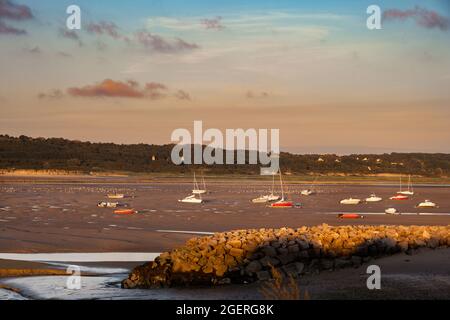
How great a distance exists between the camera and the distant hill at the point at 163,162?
6442 inches

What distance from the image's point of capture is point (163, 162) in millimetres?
176500

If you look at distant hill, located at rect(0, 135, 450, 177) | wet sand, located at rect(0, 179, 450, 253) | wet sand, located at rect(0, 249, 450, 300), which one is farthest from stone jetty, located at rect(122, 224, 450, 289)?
distant hill, located at rect(0, 135, 450, 177)

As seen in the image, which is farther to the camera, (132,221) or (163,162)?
(163,162)

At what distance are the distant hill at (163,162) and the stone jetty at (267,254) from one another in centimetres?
13653

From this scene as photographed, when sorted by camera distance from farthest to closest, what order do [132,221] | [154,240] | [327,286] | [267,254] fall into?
[132,221] < [154,240] < [267,254] < [327,286]

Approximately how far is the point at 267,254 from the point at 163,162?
15598 cm

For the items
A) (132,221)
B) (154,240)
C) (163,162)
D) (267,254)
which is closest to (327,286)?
(267,254)

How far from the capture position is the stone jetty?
2014cm

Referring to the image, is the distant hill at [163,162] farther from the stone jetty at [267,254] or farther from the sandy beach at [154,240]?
the stone jetty at [267,254]

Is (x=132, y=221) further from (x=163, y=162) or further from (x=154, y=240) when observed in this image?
(x=163, y=162)

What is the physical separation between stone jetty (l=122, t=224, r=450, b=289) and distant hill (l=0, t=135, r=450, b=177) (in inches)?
5375

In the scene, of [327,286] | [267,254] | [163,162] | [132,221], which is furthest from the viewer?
[163,162]

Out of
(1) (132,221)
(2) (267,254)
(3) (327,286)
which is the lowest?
(1) (132,221)

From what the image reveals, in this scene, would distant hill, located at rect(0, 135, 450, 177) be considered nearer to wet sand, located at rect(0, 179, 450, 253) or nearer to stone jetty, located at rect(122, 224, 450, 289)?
wet sand, located at rect(0, 179, 450, 253)
